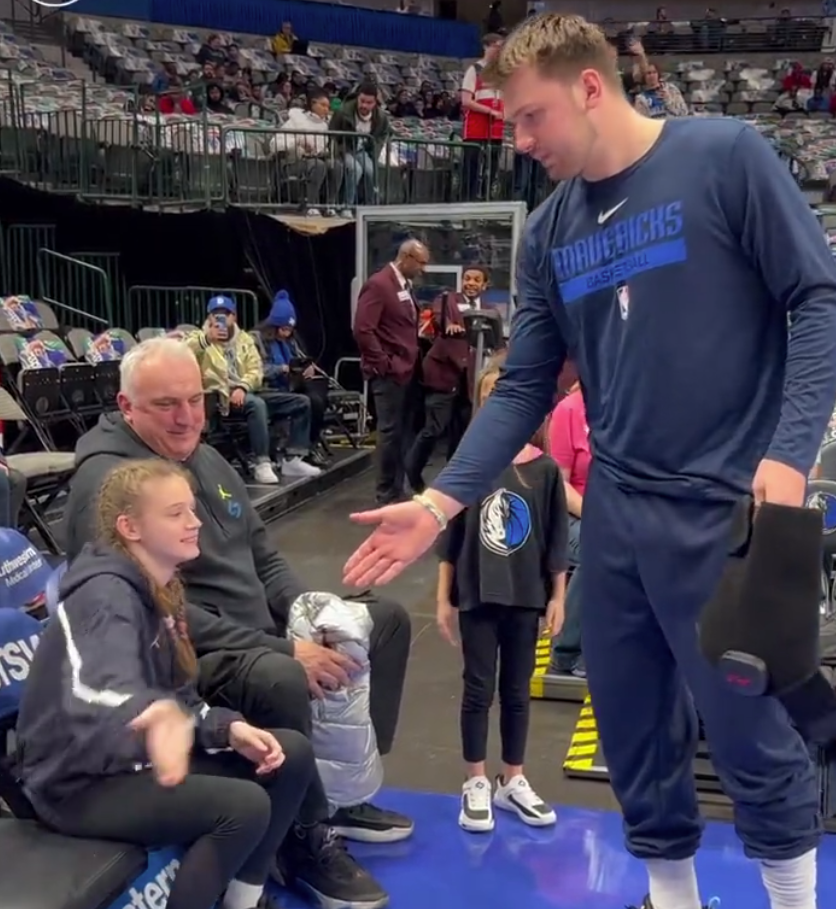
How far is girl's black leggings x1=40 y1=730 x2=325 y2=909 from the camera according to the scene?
205cm

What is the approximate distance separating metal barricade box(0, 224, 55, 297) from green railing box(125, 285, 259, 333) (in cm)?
84

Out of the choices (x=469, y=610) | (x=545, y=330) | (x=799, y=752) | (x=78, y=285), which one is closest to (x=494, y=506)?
(x=469, y=610)

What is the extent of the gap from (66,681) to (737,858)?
169 centimetres

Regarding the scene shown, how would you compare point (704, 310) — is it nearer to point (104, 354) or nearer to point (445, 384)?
point (445, 384)

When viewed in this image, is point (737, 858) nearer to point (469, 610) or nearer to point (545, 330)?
point (469, 610)

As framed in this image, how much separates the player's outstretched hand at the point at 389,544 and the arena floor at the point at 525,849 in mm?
1175

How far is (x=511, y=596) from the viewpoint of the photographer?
2.91 m

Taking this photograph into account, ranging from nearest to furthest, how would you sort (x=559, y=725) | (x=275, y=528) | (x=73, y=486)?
(x=73, y=486)
(x=559, y=725)
(x=275, y=528)

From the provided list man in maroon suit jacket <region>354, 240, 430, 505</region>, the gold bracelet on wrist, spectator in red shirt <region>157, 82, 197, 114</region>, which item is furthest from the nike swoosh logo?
spectator in red shirt <region>157, 82, 197, 114</region>

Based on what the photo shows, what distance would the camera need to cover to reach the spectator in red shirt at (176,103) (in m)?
12.1

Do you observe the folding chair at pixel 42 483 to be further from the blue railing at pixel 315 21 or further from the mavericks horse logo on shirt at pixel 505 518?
the blue railing at pixel 315 21

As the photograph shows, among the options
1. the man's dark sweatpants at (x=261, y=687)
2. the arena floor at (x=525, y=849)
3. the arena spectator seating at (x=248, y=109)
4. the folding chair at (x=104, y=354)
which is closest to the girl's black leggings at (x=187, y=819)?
the man's dark sweatpants at (x=261, y=687)

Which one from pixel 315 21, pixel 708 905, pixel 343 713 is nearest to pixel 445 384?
pixel 343 713

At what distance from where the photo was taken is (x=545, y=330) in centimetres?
204
